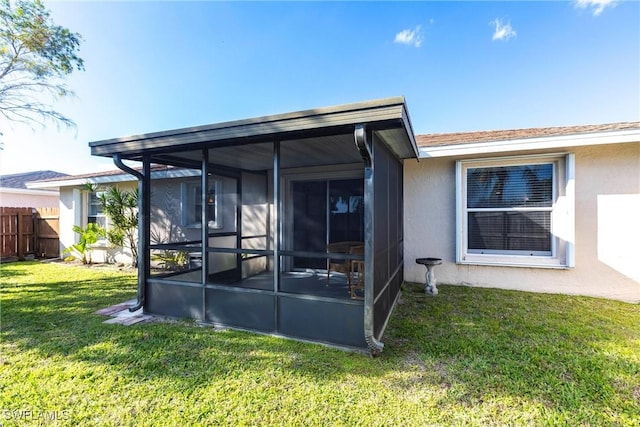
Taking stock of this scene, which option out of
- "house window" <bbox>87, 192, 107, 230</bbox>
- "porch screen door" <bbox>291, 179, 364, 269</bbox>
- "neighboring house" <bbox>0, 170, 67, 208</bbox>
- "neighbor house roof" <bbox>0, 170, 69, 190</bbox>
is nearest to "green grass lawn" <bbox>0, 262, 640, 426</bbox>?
"porch screen door" <bbox>291, 179, 364, 269</bbox>

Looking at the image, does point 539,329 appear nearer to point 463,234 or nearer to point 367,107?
point 463,234

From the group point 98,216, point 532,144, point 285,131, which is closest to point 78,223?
point 98,216

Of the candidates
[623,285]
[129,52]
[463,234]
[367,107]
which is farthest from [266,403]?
[129,52]

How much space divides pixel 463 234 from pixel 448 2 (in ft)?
20.6

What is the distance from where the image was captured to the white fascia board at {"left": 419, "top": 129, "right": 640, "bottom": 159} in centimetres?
452

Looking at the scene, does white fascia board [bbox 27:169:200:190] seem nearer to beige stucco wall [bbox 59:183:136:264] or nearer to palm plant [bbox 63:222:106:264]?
beige stucco wall [bbox 59:183:136:264]

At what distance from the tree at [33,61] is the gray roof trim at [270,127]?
6317mm

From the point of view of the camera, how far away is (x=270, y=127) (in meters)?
3.14

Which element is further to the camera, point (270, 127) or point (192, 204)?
point (192, 204)

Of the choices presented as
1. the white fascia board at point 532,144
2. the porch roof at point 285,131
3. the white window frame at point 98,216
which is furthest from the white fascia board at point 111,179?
the white fascia board at point 532,144

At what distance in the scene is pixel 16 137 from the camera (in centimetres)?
820

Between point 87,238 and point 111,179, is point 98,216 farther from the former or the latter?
point 111,179

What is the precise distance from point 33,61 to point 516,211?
12170 millimetres

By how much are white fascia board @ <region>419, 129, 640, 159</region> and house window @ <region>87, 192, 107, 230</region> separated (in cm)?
950
